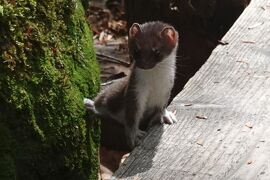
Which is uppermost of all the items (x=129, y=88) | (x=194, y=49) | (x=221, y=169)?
(x=221, y=169)

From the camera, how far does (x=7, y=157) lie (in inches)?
117

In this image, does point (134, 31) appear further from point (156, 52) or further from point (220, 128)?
point (220, 128)

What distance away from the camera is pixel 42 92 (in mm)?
3023

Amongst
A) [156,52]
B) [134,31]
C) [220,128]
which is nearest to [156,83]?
[156,52]

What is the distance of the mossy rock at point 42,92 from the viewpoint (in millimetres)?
2891

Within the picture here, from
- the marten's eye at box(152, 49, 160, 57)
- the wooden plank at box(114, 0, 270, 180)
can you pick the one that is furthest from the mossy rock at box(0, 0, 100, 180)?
the wooden plank at box(114, 0, 270, 180)

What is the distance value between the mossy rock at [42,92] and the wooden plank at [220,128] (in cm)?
48

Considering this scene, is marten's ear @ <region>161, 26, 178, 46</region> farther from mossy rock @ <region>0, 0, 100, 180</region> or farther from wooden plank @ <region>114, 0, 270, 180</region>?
mossy rock @ <region>0, 0, 100, 180</region>

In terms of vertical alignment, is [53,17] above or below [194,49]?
above

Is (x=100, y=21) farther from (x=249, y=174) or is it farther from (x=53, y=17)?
(x=249, y=174)

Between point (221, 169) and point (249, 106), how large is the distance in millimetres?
613

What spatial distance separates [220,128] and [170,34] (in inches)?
33.1

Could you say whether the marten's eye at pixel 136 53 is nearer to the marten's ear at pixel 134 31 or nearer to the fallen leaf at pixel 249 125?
the marten's ear at pixel 134 31

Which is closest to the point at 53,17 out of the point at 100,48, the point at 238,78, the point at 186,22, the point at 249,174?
the point at 238,78
